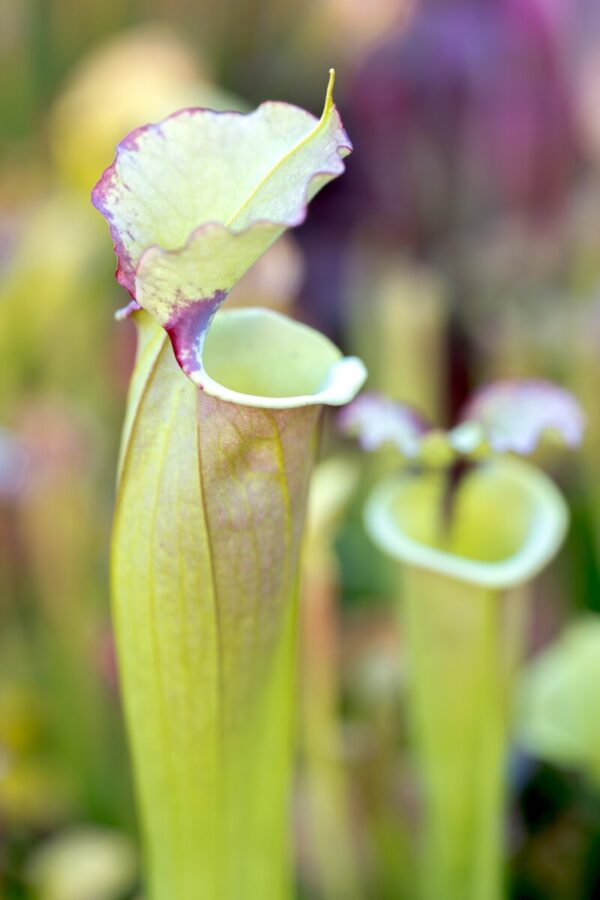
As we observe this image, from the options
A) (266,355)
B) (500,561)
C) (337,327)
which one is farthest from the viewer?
(337,327)

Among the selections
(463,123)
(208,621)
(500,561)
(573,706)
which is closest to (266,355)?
(208,621)

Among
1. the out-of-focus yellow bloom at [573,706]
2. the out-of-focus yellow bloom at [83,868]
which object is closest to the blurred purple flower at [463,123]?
the out-of-focus yellow bloom at [573,706]

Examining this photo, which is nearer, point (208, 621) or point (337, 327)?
point (208, 621)

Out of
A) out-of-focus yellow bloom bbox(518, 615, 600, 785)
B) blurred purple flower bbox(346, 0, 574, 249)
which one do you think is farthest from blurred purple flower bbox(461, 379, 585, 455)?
blurred purple flower bbox(346, 0, 574, 249)

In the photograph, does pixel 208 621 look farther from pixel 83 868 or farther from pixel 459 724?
pixel 83 868

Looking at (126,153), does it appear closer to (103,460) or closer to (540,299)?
(103,460)

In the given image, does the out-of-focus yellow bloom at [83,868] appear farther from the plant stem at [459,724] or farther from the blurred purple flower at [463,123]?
the blurred purple flower at [463,123]

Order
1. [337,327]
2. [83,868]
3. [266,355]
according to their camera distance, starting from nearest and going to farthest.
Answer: [266,355] < [83,868] < [337,327]

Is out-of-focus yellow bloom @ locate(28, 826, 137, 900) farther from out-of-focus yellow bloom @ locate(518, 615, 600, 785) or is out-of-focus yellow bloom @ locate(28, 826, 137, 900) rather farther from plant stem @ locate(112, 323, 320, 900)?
out-of-focus yellow bloom @ locate(518, 615, 600, 785)
